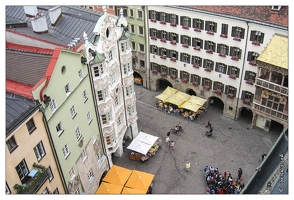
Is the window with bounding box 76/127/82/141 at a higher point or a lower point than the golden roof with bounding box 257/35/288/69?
lower

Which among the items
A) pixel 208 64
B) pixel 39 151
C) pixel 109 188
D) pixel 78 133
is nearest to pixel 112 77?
pixel 78 133

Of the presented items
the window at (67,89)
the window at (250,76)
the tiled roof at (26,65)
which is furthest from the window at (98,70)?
the window at (250,76)

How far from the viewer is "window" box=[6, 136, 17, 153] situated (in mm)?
25344

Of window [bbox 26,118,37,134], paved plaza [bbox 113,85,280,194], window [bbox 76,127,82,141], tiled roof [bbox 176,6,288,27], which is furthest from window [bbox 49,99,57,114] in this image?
tiled roof [bbox 176,6,288,27]

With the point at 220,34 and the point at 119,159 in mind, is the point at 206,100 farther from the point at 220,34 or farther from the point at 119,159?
the point at 119,159

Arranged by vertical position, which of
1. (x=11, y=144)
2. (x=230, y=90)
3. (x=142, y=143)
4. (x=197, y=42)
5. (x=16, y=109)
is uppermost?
(x=16, y=109)

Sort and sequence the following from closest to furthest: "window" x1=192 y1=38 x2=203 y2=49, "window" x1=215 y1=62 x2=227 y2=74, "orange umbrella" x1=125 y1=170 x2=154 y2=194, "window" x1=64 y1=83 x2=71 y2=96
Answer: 1. "window" x1=64 y1=83 x2=71 y2=96
2. "orange umbrella" x1=125 y1=170 x2=154 y2=194
3. "window" x1=215 y1=62 x2=227 y2=74
4. "window" x1=192 y1=38 x2=203 y2=49

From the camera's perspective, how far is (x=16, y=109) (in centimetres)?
2644

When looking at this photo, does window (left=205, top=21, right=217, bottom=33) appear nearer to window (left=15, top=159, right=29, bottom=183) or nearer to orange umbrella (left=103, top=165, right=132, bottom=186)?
orange umbrella (left=103, top=165, right=132, bottom=186)

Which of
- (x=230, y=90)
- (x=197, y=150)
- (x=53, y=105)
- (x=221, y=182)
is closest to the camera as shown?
(x=53, y=105)

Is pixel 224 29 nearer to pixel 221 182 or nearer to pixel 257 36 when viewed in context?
pixel 257 36

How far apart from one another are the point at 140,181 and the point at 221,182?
33.9ft

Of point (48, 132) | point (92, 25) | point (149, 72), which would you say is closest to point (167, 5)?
point (149, 72)

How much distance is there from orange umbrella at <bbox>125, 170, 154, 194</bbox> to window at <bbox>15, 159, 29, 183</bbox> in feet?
52.4
